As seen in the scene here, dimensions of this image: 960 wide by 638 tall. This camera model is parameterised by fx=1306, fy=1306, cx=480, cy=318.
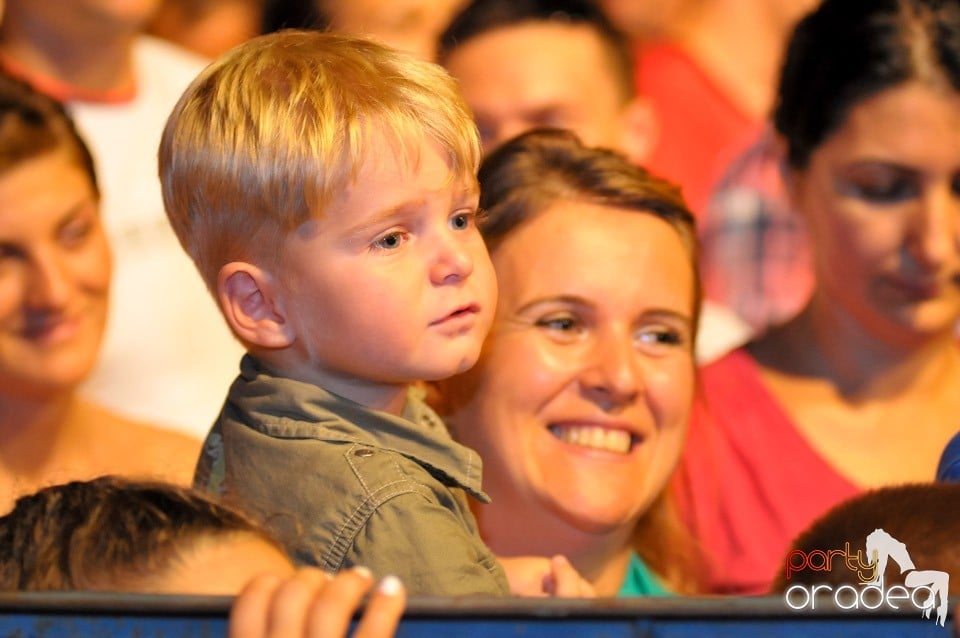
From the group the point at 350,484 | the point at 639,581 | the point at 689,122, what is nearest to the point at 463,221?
the point at 350,484

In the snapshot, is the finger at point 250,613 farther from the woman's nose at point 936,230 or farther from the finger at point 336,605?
the woman's nose at point 936,230

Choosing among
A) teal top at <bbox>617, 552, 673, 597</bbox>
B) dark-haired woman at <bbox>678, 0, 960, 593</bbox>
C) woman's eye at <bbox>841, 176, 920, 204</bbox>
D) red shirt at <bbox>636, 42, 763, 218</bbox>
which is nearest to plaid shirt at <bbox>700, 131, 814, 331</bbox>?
red shirt at <bbox>636, 42, 763, 218</bbox>

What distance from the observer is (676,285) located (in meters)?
1.21

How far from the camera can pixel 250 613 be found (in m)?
0.65

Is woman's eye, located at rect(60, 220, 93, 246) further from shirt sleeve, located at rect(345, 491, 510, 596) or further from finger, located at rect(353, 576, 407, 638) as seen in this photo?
finger, located at rect(353, 576, 407, 638)

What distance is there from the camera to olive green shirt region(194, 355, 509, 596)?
86cm

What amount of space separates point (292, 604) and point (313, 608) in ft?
0.04

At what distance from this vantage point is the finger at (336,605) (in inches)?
25.8

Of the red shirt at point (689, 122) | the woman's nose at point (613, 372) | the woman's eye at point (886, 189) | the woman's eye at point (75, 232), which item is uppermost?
the red shirt at point (689, 122)

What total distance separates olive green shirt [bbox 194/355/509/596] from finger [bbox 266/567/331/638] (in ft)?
0.55

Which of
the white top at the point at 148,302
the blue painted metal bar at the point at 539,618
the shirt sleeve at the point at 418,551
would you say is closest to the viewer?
the blue painted metal bar at the point at 539,618

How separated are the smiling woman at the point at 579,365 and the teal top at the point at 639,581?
1.9 inches

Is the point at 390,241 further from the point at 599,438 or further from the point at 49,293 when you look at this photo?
the point at 49,293

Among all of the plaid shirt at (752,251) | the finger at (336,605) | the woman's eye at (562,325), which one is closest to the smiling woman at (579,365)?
the woman's eye at (562,325)
